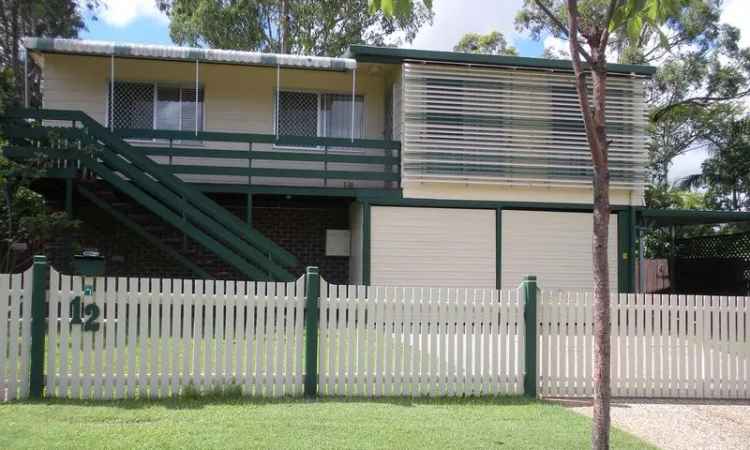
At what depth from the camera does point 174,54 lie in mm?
13383

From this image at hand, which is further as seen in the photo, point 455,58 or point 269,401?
point 455,58

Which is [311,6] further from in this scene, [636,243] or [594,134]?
[594,134]

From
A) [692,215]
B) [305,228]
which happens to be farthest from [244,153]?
[692,215]

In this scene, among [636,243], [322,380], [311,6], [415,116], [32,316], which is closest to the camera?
[32,316]

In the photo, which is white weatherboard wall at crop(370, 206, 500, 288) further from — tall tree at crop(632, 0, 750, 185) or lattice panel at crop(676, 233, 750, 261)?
tall tree at crop(632, 0, 750, 185)

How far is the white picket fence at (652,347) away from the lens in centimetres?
770

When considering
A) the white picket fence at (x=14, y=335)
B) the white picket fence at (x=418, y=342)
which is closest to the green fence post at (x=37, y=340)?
the white picket fence at (x=14, y=335)

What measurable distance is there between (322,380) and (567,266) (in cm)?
863

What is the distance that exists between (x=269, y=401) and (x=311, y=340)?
72 cm

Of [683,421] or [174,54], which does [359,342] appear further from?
[174,54]

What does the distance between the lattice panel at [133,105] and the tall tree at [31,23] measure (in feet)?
36.4

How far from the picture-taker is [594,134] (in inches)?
181

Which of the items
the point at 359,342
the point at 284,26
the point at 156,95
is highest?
the point at 284,26

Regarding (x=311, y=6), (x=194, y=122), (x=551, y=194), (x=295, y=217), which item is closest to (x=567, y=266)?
(x=551, y=194)
